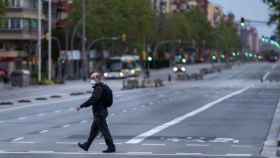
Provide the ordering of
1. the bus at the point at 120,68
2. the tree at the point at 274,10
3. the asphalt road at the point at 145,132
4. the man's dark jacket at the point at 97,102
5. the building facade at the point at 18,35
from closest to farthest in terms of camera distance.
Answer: the man's dark jacket at the point at 97,102 < the asphalt road at the point at 145,132 < the tree at the point at 274,10 < the building facade at the point at 18,35 < the bus at the point at 120,68

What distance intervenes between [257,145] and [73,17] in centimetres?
10006

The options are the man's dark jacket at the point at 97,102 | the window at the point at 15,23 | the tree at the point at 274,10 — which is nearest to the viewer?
the man's dark jacket at the point at 97,102

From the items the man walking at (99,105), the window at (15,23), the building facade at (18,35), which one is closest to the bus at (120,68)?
the building facade at (18,35)

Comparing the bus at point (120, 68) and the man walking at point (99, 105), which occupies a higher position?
the man walking at point (99, 105)

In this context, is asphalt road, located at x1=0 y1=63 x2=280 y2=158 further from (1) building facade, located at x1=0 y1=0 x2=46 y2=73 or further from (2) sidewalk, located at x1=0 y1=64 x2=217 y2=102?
(1) building facade, located at x1=0 y1=0 x2=46 y2=73

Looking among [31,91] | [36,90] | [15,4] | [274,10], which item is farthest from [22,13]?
[274,10]

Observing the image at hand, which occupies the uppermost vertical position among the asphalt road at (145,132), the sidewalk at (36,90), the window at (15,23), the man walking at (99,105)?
the window at (15,23)

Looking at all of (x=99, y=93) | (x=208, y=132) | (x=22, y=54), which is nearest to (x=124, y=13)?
(x=22, y=54)

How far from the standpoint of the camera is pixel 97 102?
20.4m

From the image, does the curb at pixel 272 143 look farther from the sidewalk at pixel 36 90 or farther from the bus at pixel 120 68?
the bus at pixel 120 68

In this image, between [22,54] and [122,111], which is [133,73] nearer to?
[22,54]

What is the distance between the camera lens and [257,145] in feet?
78.6

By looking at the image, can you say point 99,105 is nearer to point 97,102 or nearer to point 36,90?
point 97,102

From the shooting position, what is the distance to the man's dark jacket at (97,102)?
20312 millimetres
